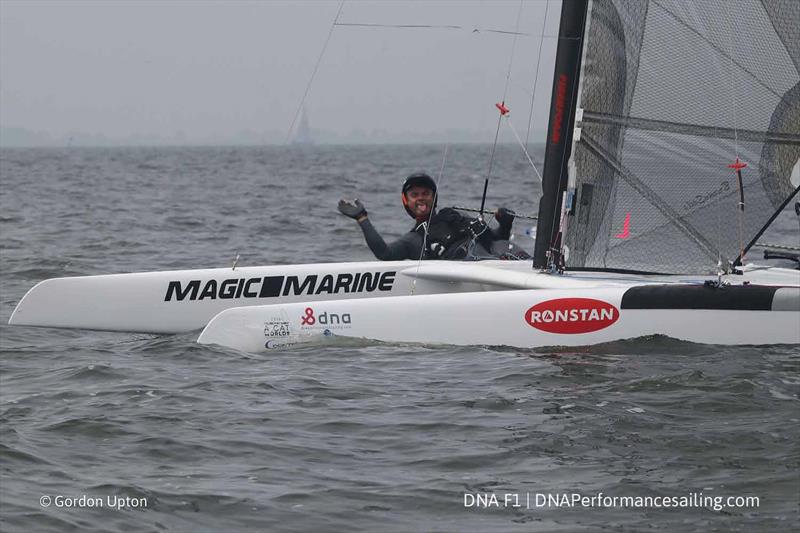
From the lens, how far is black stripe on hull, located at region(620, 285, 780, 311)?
239 inches

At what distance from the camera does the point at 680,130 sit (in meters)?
6.49

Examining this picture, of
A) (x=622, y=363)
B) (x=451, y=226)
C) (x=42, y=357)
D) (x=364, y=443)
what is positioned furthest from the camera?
(x=451, y=226)

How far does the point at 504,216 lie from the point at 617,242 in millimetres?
1146

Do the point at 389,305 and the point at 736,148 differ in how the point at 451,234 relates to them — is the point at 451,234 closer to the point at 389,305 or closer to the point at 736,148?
the point at 389,305

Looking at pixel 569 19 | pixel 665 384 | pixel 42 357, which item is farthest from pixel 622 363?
pixel 42 357

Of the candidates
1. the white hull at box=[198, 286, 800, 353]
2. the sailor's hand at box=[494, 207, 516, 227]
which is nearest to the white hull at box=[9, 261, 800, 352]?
the white hull at box=[198, 286, 800, 353]

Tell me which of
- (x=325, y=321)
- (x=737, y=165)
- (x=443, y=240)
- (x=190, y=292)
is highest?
(x=737, y=165)

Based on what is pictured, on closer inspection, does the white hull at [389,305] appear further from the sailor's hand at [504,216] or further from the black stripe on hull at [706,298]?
the sailor's hand at [504,216]

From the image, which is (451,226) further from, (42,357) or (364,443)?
(364,443)

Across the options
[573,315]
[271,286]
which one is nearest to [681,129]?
[573,315]

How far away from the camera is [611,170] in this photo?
6.61 meters

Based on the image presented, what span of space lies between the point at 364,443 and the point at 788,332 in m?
2.69

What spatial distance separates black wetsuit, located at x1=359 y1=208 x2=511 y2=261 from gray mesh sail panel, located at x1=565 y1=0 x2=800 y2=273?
1.07 metres

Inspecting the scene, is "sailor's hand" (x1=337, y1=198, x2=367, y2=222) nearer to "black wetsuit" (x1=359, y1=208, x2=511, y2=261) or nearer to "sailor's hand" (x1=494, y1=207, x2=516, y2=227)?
"black wetsuit" (x1=359, y1=208, x2=511, y2=261)
